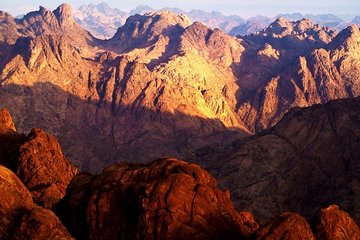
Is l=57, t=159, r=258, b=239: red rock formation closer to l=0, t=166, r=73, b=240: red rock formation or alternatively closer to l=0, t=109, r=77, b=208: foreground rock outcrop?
l=0, t=166, r=73, b=240: red rock formation

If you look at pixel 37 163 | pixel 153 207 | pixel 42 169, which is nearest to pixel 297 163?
pixel 42 169

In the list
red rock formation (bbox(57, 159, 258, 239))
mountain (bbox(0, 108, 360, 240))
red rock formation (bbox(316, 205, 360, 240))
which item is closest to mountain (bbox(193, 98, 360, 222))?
red rock formation (bbox(316, 205, 360, 240))

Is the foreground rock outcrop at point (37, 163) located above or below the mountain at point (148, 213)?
below

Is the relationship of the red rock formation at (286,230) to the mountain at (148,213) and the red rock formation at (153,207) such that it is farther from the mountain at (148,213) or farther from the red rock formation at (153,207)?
the red rock formation at (153,207)

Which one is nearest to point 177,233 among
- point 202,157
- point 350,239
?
point 350,239

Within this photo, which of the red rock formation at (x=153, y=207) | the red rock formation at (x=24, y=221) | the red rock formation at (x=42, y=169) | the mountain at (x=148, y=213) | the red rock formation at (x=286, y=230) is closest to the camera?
the red rock formation at (x=286, y=230)

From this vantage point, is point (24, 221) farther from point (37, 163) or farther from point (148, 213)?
point (37, 163)

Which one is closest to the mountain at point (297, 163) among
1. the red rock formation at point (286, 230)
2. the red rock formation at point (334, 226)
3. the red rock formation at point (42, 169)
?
the red rock formation at point (42, 169)
